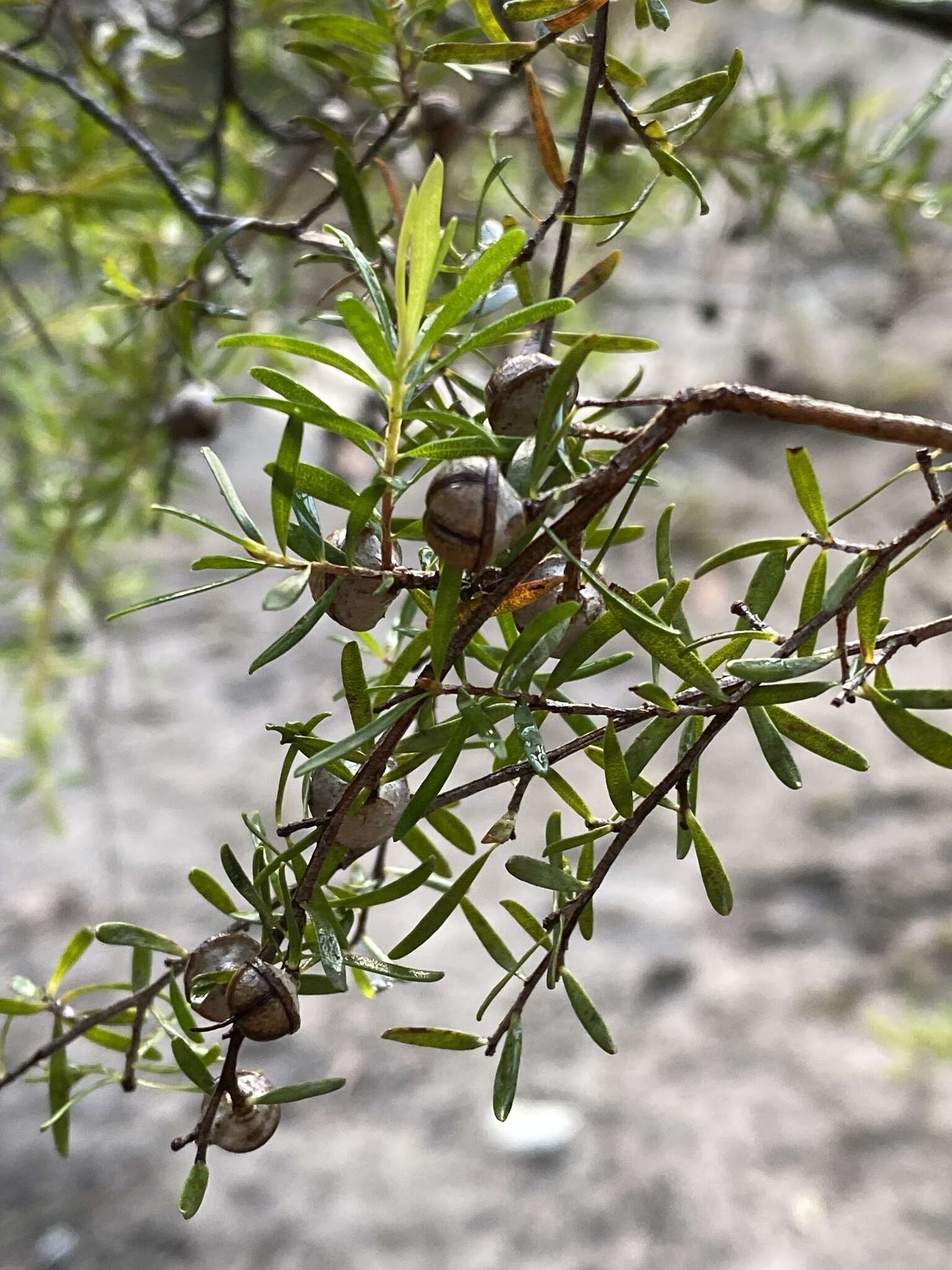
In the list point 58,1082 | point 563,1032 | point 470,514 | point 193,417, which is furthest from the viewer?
point 563,1032

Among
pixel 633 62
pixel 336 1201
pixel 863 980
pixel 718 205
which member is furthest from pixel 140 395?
pixel 718 205

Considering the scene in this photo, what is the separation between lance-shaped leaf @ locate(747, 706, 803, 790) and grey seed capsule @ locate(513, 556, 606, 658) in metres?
0.04

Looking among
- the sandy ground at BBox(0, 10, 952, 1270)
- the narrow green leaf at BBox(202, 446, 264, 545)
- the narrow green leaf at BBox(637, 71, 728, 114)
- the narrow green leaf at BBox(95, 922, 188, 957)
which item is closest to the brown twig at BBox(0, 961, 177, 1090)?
the narrow green leaf at BBox(95, 922, 188, 957)

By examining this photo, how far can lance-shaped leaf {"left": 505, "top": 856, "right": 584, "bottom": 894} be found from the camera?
200 millimetres

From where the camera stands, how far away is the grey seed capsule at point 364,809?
198 millimetres

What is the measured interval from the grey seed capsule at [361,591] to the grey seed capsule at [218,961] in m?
0.07

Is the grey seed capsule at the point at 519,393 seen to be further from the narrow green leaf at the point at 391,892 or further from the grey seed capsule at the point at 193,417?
the grey seed capsule at the point at 193,417

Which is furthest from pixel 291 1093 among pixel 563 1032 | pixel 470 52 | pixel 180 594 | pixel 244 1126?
pixel 563 1032

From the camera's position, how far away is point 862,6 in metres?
A: 0.51

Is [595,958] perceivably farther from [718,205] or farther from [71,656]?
[718,205]

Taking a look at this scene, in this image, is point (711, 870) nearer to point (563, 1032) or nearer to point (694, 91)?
point (694, 91)

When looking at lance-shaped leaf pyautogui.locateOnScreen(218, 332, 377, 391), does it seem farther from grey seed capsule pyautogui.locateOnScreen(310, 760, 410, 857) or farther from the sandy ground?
the sandy ground

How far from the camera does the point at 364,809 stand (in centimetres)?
20

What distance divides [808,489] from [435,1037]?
0.13m
